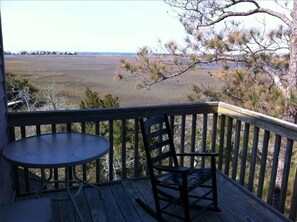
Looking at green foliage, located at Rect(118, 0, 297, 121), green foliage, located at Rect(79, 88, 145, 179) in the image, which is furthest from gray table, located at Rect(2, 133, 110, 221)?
green foliage, located at Rect(79, 88, 145, 179)

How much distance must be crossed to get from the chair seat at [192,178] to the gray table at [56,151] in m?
0.60

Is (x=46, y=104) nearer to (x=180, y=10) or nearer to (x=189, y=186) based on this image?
(x=180, y=10)

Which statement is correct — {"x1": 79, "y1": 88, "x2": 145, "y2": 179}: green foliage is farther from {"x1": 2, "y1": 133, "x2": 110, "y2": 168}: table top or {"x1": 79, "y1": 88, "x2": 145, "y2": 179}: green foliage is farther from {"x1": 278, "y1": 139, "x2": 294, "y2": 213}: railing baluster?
{"x1": 278, "y1": 139, "x2": 294, "y2": 213}: railing baluster

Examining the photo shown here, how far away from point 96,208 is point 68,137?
72 centimetres

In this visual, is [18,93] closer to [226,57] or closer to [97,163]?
[226,57]

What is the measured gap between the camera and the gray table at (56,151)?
6.54 feet

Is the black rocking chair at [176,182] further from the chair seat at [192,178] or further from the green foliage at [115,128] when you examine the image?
the green foliage at [115,128]

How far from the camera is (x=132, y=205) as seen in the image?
2.75m

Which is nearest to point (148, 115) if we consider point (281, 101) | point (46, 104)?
point (281, 101)

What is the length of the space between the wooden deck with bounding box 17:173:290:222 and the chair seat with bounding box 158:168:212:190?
0.35 metres

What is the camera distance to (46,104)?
47.5 feet

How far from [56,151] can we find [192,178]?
1.15 m

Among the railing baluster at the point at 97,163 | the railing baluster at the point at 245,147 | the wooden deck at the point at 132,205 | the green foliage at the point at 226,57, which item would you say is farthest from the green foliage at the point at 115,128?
the railing baluster at the point at 245,147

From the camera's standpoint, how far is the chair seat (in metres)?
2.36
